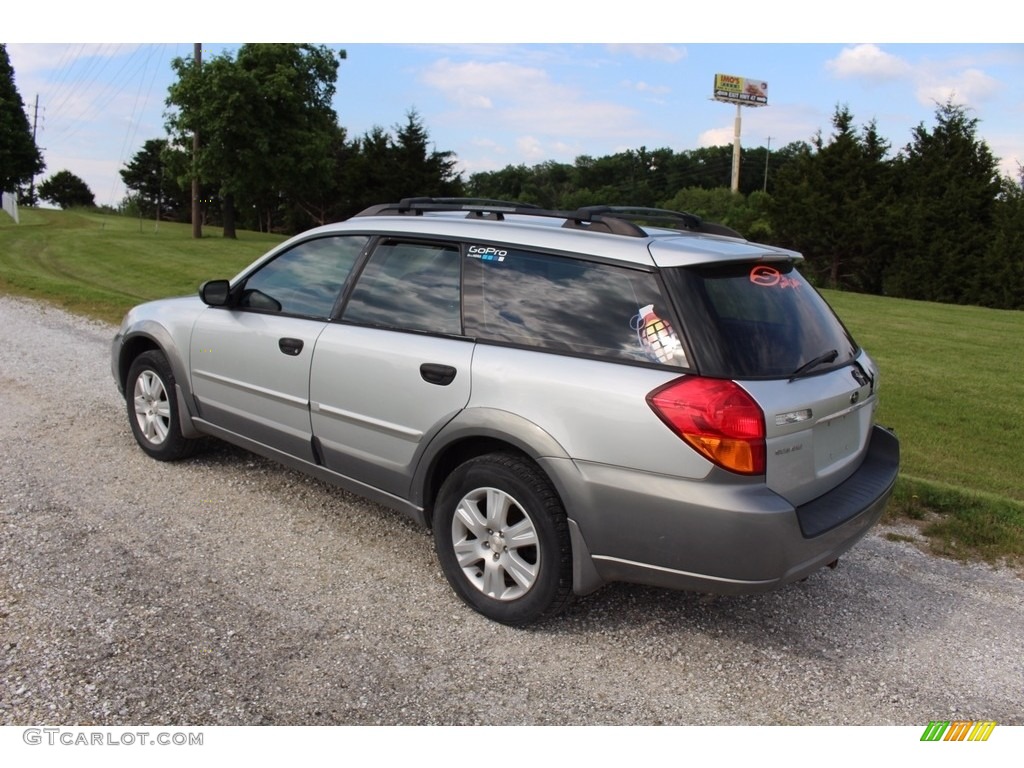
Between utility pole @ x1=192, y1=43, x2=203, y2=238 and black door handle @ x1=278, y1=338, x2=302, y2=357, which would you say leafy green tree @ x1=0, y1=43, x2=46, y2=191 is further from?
black door handle @ x1=278, y1=338, x2=302, y2=357

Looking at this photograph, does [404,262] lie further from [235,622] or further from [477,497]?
[235,622]

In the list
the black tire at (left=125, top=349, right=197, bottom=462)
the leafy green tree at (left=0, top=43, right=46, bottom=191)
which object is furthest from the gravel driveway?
the leafy green tree at (left=0, top=43, right=46, bottom=191)

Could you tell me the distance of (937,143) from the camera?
34281mm

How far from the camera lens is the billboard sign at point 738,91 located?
9331cm

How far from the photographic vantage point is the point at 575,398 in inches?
128

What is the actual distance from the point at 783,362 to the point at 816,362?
0.22 metres

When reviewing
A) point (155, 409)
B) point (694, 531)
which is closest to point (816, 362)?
point (694, 531)

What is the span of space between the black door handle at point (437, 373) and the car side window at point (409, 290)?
0.19m

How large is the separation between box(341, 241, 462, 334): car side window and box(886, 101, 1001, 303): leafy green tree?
31.0m

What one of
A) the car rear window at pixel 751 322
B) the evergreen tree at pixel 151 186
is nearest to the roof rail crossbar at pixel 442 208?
the car rear window at pixel 751 322

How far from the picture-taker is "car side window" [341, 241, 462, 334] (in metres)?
3.89

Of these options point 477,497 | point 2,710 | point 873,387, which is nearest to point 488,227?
point 477,497

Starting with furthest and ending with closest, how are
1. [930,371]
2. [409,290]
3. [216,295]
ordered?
1. [930,371]
2. [216,295]
3. [409,290]

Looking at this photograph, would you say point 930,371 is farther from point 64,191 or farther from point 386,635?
point 64,191
